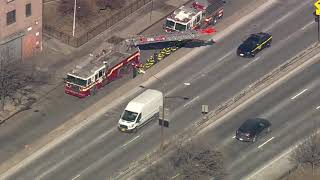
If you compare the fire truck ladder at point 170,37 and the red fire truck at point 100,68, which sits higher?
the fire truck ladder at point 170,37

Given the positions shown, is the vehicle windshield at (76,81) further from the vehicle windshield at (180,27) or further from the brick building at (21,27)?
the vehicle windshield at (180,27)

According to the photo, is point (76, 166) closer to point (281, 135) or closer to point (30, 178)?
point (30, 178)

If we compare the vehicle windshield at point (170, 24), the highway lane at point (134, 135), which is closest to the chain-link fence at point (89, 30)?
the vehicle windshield at point (170, 24)

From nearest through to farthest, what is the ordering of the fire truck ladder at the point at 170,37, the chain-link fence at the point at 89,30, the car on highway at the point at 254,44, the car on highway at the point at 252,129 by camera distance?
the car on highway at the point at 252,129, the fire truck ladder at the point at 170,37, the car on highway at the point at 254,44, the chain-link fence at the point at 89,30

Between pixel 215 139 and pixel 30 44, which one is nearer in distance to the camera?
pixel 215 139

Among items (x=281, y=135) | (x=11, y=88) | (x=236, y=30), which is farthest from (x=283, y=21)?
(x=11, y=88)

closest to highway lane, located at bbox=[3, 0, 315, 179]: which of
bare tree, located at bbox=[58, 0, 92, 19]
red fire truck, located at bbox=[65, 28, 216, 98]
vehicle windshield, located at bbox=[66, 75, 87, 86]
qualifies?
red fire truck, located at bbox=[65, 28, 216, 98]

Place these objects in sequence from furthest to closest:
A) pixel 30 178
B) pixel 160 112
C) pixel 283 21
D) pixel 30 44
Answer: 1. pixel 283 21
2. pixel 30 44
3. pixel 160 112
4. pixel 30 178
